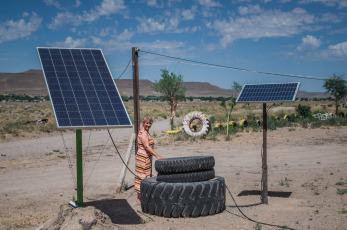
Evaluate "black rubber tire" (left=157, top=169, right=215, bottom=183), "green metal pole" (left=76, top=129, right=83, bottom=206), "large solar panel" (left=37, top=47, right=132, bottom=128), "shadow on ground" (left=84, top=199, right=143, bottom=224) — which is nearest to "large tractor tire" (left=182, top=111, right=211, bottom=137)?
"shadow on ground" (left=84, top=199, right=143, bottom=224)

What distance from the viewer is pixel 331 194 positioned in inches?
362

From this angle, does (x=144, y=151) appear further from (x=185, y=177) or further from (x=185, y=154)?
(x=185, y=154)

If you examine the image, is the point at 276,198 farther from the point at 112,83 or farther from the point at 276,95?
the point at 112,83

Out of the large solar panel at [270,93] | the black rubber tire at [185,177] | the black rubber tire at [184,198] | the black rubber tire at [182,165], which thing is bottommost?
the black rubber tire at [184,198]

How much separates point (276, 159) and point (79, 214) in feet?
33.5

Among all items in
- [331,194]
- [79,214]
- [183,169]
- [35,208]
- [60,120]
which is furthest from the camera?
[331,194]

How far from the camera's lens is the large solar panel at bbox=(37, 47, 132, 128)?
625cm

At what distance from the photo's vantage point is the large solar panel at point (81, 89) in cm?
625

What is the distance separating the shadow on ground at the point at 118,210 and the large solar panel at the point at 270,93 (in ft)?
11.7

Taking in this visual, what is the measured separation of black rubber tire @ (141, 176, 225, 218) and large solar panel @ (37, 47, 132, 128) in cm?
194

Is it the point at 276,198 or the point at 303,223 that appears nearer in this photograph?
the point at 303,223

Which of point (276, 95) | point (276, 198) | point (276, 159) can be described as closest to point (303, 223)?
point (276, 198)

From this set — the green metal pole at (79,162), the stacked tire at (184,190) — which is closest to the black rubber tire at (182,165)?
the stacked tire at (184,190)

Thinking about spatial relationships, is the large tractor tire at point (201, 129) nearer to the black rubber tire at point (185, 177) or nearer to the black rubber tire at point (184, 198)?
the black rubber tire at point (185, 177)
